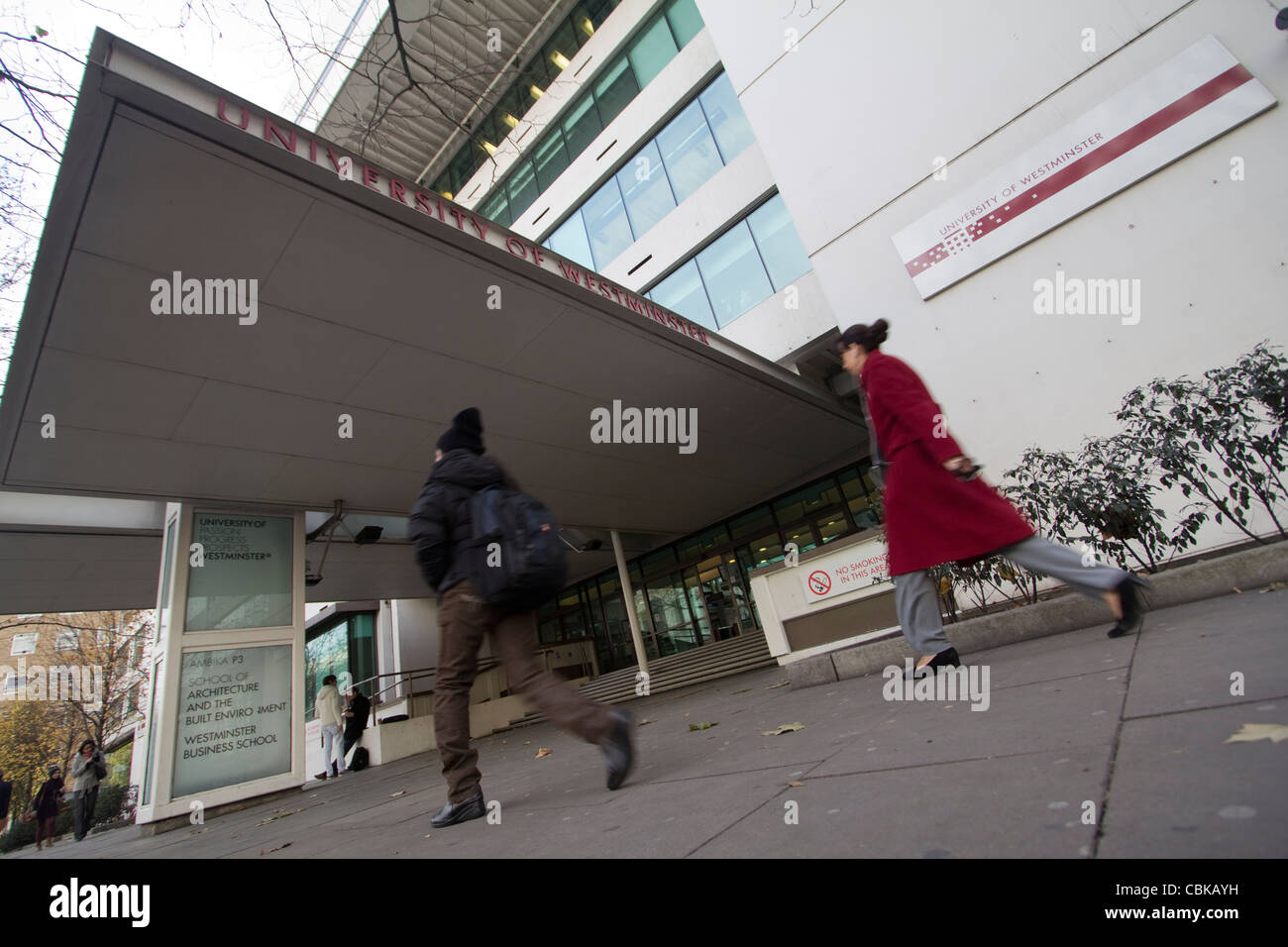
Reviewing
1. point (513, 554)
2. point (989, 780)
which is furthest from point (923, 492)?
point (513, 554)

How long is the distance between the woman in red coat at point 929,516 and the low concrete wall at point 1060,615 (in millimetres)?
1071

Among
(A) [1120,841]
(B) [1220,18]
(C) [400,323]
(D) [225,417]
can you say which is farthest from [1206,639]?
(D) [225,417]

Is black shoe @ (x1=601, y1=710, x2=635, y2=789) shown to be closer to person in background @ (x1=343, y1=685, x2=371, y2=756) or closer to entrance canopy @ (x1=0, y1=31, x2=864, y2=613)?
entrance canopy @ (x1=0, y1=31, x2=864, y2=613)

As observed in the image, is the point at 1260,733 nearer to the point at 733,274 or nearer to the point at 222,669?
the point at 222,669

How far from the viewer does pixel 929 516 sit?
2891 millimetres

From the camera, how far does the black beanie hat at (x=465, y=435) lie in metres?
3.07

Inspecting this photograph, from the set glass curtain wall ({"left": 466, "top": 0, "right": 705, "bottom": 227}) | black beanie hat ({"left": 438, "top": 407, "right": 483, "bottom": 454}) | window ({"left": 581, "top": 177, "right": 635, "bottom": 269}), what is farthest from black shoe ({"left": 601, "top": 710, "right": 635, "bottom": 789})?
window ({"left": 581, "top": 177, "right": 635, "bottom": 269})

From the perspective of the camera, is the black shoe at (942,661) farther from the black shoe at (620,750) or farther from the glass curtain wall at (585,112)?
the glass curtain wall at (585,112)

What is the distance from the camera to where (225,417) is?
630 cm

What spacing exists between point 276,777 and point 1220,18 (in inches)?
512

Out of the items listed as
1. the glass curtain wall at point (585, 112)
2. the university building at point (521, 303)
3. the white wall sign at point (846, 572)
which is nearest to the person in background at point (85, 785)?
the university building at point (521, 303)

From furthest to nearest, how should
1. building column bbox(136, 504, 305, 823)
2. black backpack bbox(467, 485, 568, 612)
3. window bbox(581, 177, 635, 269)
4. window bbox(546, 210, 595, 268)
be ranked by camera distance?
window bbox(546, 210, 595, 268)
window bbox(581, 177, 635, 269)
building column bbox(136, 504, 305, 823)
black backpack bbox(467, 485, 568, 612)

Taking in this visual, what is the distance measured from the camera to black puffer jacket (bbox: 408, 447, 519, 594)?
2.74m

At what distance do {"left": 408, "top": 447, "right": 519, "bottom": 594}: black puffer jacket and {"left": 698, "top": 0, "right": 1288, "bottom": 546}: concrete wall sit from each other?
6153mm
